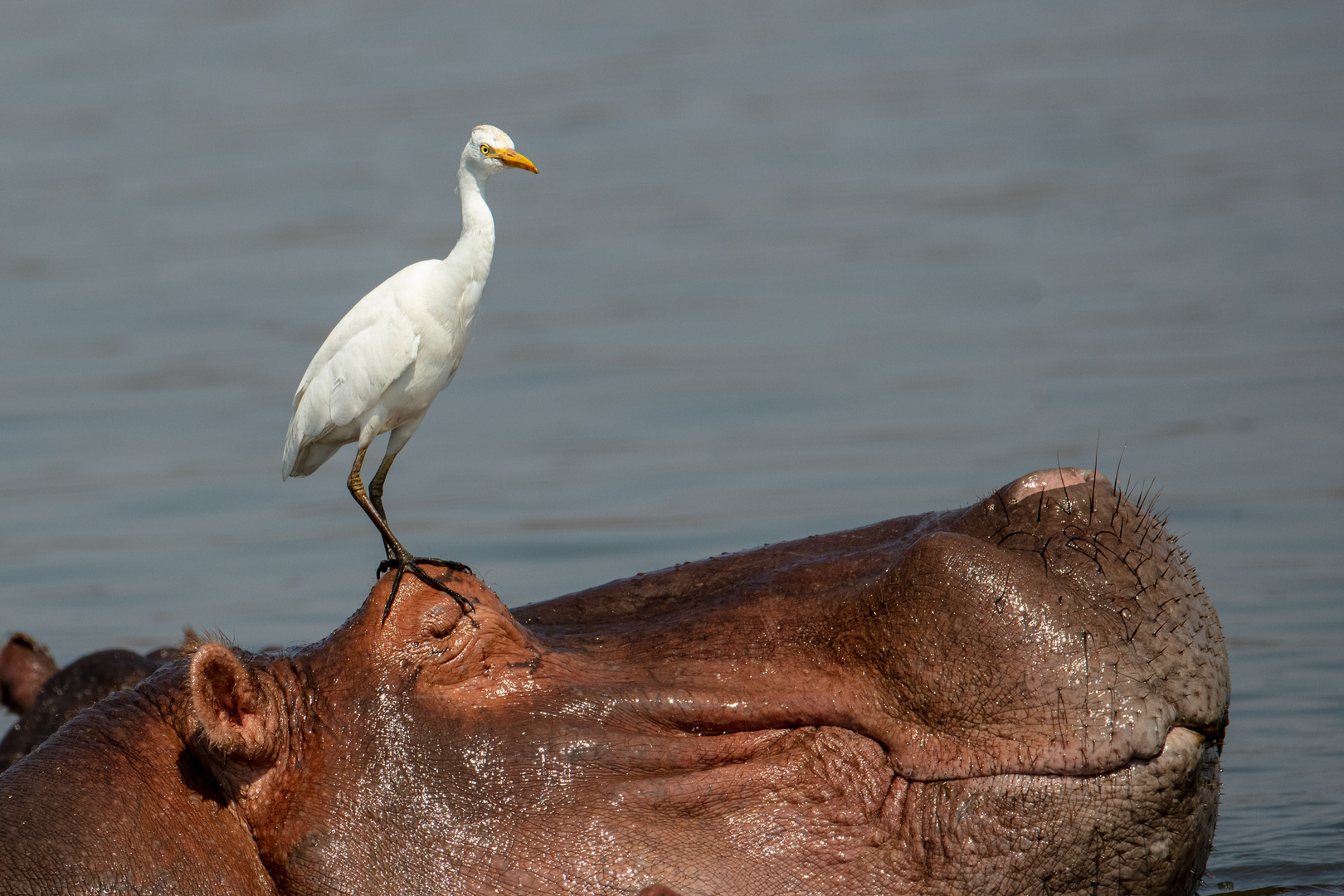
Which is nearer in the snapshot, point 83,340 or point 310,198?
point 83,340

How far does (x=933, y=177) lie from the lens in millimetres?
17234

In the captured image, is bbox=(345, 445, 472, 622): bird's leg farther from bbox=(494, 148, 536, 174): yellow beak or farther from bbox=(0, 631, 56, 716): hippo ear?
bbox=(0, 631, 56, 716): hippo ear

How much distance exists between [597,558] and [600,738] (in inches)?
224

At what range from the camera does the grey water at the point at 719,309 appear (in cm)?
946

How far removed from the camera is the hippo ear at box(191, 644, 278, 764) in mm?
3596

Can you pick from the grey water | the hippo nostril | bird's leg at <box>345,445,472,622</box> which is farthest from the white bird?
the grey water

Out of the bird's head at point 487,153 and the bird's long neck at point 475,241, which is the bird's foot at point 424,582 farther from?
the bird's head at point 487,153

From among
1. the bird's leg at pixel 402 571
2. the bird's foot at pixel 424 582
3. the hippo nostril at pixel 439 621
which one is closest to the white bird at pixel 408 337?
the bird's leg at pixel 402 571

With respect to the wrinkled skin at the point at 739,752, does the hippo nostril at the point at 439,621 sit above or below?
above

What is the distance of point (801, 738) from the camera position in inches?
144

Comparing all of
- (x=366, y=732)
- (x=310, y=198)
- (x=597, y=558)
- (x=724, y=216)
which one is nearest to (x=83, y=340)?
(x=310, y=198)

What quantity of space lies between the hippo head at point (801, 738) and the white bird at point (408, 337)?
4.10 ft

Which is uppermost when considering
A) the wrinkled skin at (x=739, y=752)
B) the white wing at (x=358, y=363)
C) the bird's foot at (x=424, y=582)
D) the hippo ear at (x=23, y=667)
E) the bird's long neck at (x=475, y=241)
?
the bird's long neck at (x=475, y=241)

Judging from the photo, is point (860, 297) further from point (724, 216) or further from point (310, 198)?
point (310, 198)
